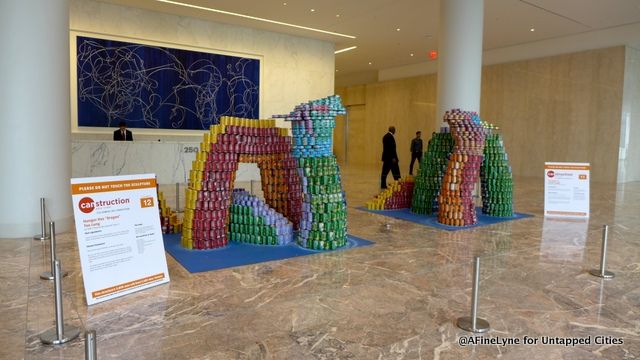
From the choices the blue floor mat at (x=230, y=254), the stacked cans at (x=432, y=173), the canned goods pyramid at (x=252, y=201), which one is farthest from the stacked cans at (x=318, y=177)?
the stacked cans at (x=432, y=173)

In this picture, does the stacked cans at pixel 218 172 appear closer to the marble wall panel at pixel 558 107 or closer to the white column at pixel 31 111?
the white column at pixel 31 111

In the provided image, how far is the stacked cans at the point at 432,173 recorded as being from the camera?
27.9 ft

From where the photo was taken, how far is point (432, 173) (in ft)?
28.2

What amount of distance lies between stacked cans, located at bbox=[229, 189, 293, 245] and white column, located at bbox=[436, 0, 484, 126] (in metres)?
5.96

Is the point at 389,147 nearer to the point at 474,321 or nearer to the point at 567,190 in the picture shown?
the point at 567,190

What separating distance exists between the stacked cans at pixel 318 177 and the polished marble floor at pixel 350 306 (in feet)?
1.19

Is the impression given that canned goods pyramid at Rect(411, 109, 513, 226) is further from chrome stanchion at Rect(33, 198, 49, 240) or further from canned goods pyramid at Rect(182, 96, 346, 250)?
chrome stanchion at Rect(33, 198, 49, 240)

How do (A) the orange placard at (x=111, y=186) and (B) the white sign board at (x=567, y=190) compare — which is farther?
(B) the white sign board at (x=567, y=190)

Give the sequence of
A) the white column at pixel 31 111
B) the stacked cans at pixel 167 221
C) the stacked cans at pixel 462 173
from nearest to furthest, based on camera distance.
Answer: the white column at pixel 31 111 < the stacked cans at pixel 167 221 < the stacked cans at pixel 462 173

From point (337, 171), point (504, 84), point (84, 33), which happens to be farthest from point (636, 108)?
point (84, 33)

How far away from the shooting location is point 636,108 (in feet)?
51.2

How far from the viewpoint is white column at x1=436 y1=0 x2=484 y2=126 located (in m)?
9.94

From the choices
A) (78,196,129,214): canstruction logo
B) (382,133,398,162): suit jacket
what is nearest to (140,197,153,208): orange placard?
(78,196,129,214): canstruction logo

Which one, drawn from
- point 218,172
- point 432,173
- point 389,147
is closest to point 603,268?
point 432,173
